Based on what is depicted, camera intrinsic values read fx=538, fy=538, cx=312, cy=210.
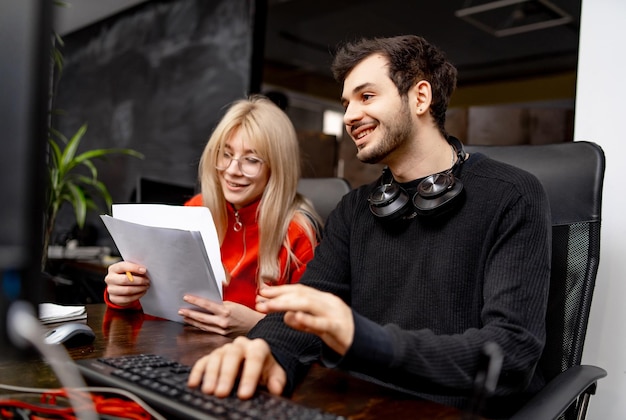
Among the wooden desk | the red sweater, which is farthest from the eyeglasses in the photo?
the wooden desk

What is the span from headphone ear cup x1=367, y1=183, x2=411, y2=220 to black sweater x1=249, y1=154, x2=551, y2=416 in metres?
0.04

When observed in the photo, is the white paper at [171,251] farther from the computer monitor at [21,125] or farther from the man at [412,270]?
the computer monitor at [21,125]

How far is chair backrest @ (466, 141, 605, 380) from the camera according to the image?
108cm

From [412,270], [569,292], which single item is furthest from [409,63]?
[569,292]

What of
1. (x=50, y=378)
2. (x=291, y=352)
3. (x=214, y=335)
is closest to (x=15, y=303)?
(x=50, y=378)

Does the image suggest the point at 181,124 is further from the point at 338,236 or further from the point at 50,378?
the point at 50,378

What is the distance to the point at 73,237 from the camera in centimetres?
354

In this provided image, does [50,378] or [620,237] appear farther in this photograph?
[620,237]

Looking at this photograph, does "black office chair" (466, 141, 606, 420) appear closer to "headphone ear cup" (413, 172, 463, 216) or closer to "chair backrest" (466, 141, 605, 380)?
"chair backrest" (466, 141, 605, 380)

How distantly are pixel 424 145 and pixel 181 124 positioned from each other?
2.75 m

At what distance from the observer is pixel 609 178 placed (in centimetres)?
138

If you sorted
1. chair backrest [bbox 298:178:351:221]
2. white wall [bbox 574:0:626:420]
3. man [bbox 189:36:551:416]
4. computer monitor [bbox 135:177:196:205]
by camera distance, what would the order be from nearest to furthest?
man [bbox 189:36:551:416] → white wall [bbox 574:0:626:420] → chair backrest [bbox 298:178:351:221] → computer monitor [bbox 135:177:196:205]

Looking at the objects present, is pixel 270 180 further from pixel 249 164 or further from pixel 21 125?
pixel 21 125

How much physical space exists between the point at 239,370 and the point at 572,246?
76cm
